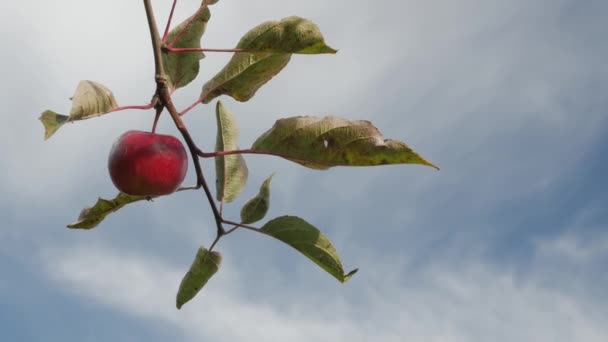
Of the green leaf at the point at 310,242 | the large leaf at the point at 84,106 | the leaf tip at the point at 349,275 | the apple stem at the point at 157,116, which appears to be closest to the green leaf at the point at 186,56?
the apple stem at the point at 157,116

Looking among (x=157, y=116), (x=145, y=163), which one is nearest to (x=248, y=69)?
(x=157, y=116)

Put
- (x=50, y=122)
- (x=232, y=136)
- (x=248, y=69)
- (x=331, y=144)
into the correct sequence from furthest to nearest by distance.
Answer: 1. (x=232, y=136)
2. (x=248, y=69)
3. (x=331, y=144)
4. (x=50, y=122)

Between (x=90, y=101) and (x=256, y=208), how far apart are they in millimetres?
965

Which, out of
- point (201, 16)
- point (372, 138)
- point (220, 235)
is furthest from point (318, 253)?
point (201, 16)

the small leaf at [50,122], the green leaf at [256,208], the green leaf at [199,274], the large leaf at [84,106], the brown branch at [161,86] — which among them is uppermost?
the brown branch at [161,86]

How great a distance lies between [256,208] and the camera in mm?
2881

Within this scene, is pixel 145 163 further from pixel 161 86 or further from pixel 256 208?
pixel 256 208

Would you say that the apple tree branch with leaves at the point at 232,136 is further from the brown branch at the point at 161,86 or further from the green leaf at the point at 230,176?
the green leaf at the point at 230,176

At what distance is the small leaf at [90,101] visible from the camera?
6.60 feet

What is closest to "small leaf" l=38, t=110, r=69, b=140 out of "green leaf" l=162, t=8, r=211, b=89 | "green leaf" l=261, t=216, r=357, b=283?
"green leaf" l=162, t=8, r=211, b=89

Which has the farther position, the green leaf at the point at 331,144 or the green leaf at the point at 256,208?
the green leaf at the point at 256,208

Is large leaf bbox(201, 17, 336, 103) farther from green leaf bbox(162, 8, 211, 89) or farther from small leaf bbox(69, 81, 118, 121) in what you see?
small leaf bbox(69, 81, 118, 121)

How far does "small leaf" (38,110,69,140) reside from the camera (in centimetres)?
199

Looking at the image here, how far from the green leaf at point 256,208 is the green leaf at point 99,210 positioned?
1.37 feet
